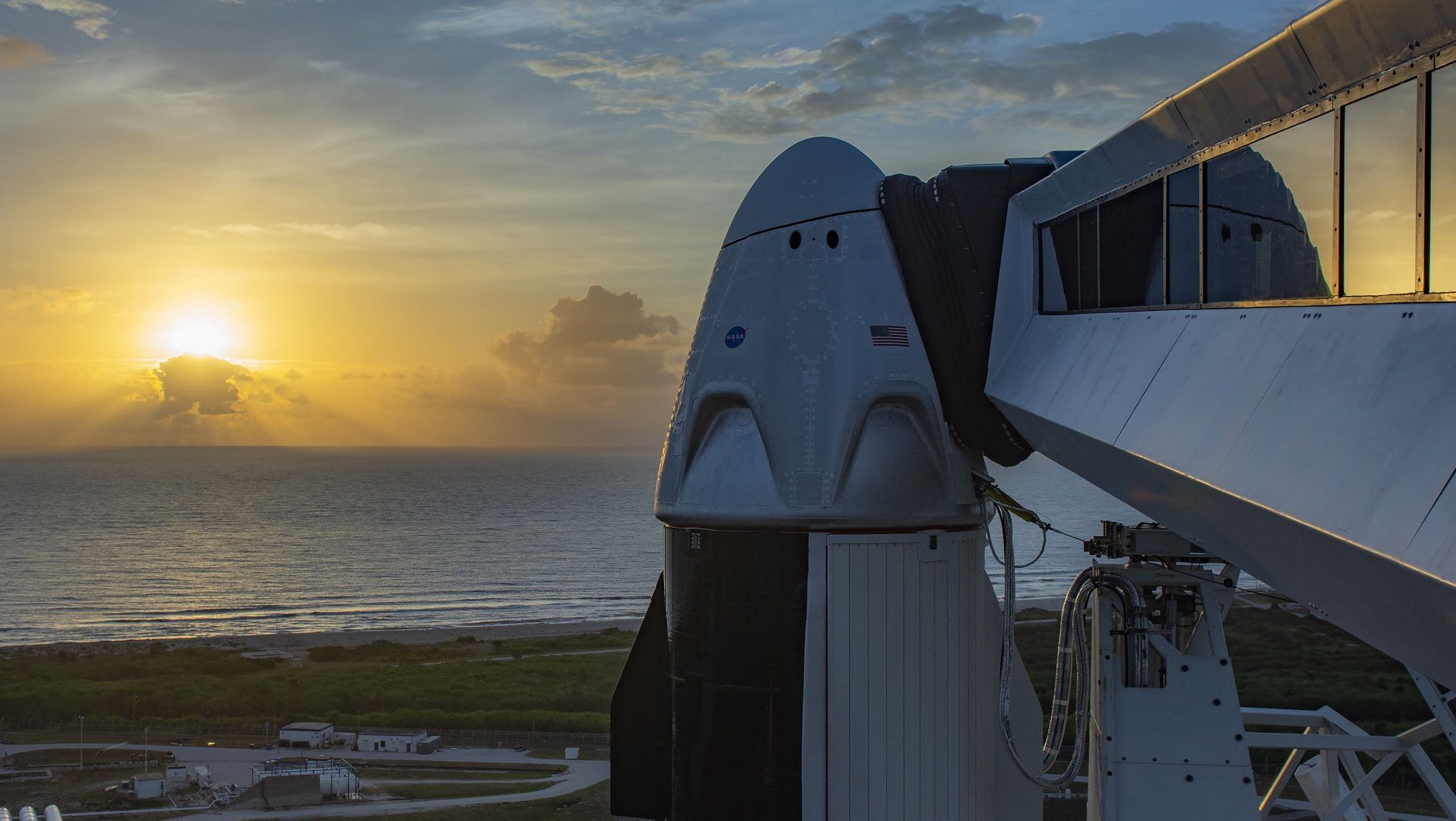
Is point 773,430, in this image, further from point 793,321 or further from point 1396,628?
point 1396,628

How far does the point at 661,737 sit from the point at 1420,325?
11.9 metres

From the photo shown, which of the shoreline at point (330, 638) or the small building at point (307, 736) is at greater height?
the small building at point (307, 736)

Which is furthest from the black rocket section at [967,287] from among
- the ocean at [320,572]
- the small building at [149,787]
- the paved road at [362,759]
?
the ocean at [320,572]

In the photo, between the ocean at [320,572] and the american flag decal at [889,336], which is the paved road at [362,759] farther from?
the ocean at [320,572]

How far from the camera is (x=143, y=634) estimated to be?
288 feet

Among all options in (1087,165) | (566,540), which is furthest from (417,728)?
(566,540)

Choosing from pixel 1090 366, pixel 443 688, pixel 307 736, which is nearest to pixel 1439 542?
pixel 1090 366

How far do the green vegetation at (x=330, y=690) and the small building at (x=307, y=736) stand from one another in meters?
4.53

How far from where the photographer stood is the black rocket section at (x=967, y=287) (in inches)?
574

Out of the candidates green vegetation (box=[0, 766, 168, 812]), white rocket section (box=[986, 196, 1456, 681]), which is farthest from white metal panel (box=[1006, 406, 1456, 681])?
green vegetation (box=[0, 766, 168, 812])

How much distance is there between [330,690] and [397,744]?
45.5 feet

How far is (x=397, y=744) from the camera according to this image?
149 ft

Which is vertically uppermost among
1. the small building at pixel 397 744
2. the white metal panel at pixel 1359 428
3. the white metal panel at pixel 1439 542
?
the white metal panel at pixel 1359 428

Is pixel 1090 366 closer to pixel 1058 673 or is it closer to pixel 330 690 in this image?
pixel 1058 673
